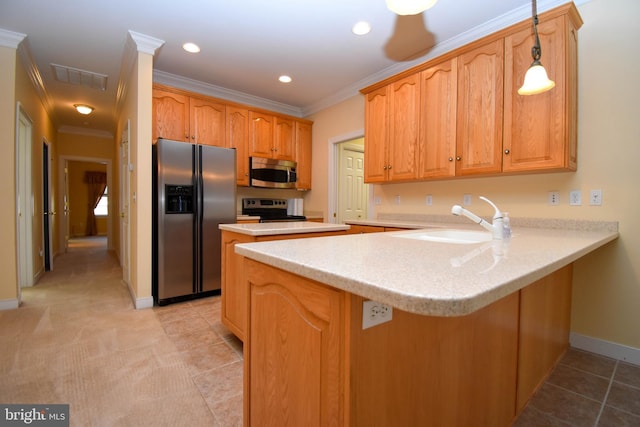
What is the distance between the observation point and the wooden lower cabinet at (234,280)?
2000mm

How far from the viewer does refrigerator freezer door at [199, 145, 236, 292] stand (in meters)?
3.14

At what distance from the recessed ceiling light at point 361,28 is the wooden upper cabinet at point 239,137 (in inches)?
74.3

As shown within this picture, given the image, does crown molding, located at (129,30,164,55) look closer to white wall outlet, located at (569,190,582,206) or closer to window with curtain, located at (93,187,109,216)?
white wall outlet, located at (569,190,582,206)

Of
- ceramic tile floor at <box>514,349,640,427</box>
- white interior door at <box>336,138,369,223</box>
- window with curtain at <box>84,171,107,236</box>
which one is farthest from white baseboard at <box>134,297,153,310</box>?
window with curtain at <box>84,171,107,236</box>

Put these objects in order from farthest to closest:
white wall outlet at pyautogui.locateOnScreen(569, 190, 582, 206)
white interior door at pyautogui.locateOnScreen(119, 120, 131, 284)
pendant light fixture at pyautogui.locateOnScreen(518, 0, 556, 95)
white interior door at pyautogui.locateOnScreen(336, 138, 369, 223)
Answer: white interior door at pyautogui.locateOnScreen(336, 138, 369, 223) → white interior door at pyautogui.locateOnScreen(119, 120, 131, 284) → white wall outlet at pyautogui.locateOnScreen(569, 190, 582, 206) → pendant light fixture at pyautogui.locateOnScreen(518, 0, 556, 95)

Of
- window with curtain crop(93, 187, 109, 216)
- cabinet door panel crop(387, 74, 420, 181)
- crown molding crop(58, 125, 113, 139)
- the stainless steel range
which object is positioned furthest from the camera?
window with curtain crop(93, 187, 109, 216)

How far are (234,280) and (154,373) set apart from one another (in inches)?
27.6

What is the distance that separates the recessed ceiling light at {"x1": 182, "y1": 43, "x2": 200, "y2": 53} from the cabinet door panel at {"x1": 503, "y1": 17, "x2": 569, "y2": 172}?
2.79 m

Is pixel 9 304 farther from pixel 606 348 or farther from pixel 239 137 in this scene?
pixel 606 348

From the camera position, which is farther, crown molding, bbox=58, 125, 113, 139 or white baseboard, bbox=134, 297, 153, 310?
crown molding, bbox=58, 125, 113, 139

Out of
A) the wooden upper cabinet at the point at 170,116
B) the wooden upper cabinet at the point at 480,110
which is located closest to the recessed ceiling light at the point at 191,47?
the wooden upper cabinet at the point at 170,116

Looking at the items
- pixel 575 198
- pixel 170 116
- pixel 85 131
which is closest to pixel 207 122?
pixel 170 116

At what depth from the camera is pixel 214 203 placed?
3.22 metres

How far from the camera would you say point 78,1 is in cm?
228
